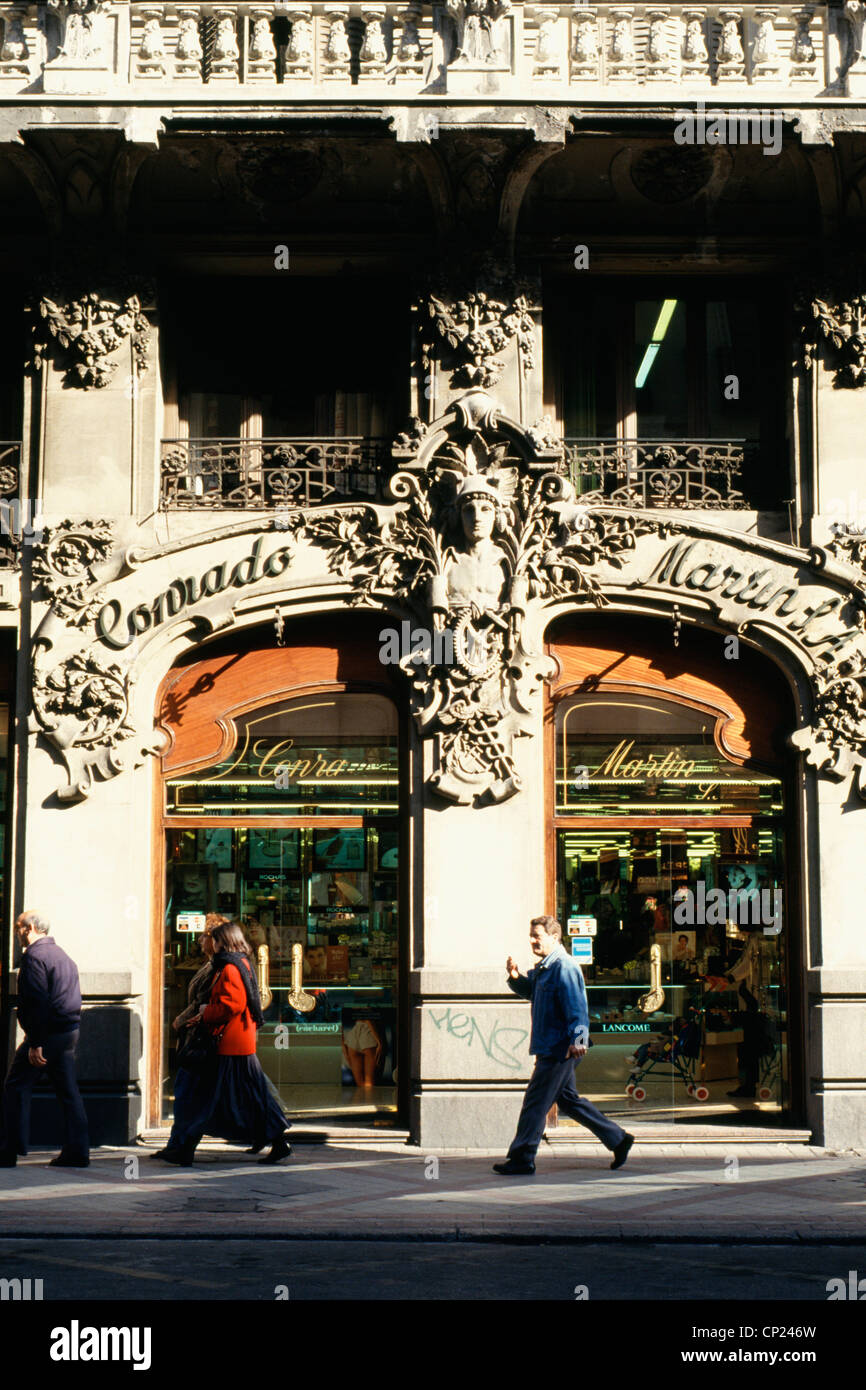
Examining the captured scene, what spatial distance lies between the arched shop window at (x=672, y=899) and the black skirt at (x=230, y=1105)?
3.55 metres

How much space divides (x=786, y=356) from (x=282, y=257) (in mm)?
4862

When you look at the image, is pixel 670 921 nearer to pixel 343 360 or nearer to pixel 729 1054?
pixel 729 1054

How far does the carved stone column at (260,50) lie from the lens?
13.9m

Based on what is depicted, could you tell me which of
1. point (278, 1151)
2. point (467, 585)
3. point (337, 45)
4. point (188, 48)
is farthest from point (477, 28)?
point (278, 1151)

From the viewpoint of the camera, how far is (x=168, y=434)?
1507 cm

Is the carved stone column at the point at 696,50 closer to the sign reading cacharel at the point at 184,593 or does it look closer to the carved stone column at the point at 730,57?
the carved stone column at the point at 730,57

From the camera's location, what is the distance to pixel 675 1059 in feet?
47.5

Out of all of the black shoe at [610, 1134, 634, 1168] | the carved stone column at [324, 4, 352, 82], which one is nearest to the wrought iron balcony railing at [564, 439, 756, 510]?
the carved stone column at [324, 4, 352, 82]

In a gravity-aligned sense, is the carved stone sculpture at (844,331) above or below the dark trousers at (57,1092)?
above

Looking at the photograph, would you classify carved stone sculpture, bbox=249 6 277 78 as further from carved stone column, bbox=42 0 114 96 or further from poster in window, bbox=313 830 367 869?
poster in window, bbox=313 830 367 869

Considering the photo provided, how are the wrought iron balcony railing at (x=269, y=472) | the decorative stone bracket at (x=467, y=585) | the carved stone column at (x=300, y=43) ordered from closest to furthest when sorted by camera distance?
the carved stone column at (x=300, y=43) → the decorative stone bracket at (x=467, y=585) → the wrought iron balcony railing at (x=269, y=472)

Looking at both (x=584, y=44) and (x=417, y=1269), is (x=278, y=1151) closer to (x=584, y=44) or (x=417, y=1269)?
(x=417, y=1269)

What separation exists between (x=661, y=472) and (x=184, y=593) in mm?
4579

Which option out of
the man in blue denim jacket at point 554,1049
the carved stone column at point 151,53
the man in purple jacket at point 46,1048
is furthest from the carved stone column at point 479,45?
the man in purple jacket at point 46,1048
